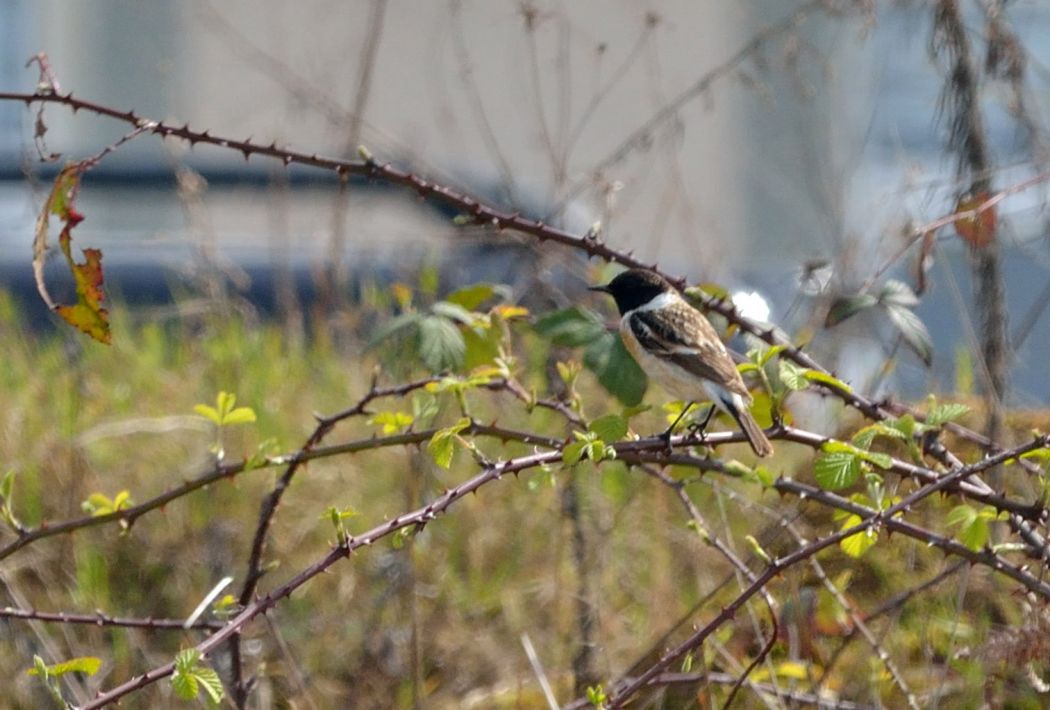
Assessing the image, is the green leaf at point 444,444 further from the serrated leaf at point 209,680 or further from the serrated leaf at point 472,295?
the serrated leaf at point 472,295

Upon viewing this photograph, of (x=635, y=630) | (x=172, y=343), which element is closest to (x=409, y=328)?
(x=635, y=630)

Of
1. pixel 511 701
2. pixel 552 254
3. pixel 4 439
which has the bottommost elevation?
pixel 511 701

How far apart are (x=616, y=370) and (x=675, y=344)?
26.1 inches

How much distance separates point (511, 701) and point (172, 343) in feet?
11.6

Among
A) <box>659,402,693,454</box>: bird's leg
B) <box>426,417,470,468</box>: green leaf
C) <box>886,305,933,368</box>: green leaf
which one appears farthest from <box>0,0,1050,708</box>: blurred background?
<box>426,417,470,468</box>: green leaf

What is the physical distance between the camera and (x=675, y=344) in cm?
374

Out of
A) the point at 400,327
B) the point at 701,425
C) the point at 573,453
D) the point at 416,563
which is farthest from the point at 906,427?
the point at 416,563

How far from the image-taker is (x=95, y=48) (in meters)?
15.1

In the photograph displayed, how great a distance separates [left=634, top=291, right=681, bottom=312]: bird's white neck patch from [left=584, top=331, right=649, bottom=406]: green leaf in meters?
0.77

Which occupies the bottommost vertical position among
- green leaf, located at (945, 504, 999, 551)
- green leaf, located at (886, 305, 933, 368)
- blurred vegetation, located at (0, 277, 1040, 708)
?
blurred vegetation, located at (0, 277, 1040, 708)

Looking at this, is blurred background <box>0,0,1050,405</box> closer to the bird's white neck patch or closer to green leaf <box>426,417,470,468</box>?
the bird's white neck patch

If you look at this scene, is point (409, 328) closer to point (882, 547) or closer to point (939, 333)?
point (882, 547)

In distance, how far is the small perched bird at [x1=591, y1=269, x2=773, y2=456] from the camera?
11.0 ft

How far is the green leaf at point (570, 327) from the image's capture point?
309 centimetres
